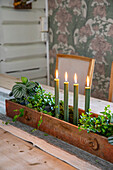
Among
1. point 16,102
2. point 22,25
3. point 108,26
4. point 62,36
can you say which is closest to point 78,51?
point 62,36

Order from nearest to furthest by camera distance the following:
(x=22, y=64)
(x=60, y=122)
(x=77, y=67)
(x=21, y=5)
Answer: (x=60, y=122)
(x=77, y=67)
(x=21, y=5)
(x=22, y=64)

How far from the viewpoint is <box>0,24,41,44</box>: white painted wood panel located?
288 cm

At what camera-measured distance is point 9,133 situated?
949mm

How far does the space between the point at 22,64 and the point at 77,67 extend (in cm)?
136

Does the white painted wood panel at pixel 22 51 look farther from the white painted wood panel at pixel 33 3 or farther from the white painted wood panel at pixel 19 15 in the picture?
the white painted wood panel at pixel 33 3

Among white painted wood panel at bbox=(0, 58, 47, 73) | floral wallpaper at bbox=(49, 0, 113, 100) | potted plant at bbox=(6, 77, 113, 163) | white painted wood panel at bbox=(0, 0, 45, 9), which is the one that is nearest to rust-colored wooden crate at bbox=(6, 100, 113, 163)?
potted plant at bbox=(6, 77, 113, 163)

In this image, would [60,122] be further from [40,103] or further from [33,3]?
[33,3]

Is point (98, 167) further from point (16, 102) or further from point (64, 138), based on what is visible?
point (16, 102)

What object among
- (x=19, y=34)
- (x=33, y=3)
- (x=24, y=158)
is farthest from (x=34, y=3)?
(x=24, y=158)

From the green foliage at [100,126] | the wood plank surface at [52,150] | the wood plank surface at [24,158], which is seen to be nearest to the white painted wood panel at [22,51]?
the wood plank surface at [52,150]

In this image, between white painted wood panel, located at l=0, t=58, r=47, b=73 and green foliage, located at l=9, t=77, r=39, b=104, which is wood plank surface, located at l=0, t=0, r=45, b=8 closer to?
white painted wood panel, located at l=0, t=58, r=47, b=73

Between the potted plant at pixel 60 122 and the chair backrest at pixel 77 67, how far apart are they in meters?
0.87

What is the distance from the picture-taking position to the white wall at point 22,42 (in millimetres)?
2881

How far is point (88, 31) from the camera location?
9.16 ft
